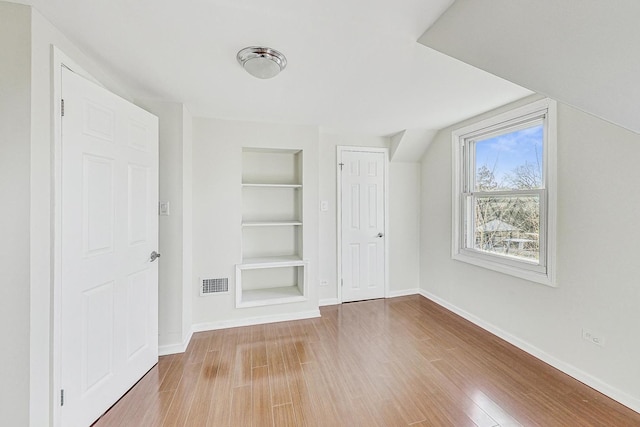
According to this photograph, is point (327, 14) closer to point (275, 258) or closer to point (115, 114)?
point (115, 114)

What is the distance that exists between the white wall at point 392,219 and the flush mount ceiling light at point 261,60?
6.10ft

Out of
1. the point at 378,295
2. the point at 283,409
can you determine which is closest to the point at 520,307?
the point at 378,295

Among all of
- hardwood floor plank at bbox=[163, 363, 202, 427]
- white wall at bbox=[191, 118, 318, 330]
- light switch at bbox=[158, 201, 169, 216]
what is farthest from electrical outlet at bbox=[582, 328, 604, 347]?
light switch at bbox=[158, 201, 169, 216]

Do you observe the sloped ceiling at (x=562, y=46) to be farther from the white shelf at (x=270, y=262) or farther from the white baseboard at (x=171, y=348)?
the white baseboard at (x=171, y=348)

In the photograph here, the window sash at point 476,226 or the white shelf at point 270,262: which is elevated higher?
the window sash at point 476,226

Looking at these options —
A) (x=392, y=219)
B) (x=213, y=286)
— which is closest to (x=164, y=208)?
(x=213, y=286)

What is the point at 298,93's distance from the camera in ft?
7.38

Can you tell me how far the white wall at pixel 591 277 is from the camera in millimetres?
1746

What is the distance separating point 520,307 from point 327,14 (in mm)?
2890

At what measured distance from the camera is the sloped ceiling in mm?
842

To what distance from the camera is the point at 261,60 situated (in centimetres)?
162

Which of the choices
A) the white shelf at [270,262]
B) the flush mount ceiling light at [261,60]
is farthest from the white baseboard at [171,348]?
the flush mount ceiling light at [261,60]

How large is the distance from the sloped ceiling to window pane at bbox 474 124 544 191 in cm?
156

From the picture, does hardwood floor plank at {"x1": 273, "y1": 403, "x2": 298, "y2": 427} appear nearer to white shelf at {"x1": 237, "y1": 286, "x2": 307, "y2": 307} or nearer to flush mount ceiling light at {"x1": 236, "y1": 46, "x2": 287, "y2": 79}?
white shelf at {"x1": 237, "y1": 286, "x2": 307, "y2": 307}
